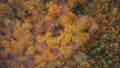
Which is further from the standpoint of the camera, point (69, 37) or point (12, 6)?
point (12, 6)

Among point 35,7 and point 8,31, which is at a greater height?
point 35,7

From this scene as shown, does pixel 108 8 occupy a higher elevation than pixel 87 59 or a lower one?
higher

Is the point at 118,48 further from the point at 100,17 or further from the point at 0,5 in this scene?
the point at 0,5

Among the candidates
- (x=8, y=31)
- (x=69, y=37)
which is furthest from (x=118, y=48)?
(x=8, y=31)

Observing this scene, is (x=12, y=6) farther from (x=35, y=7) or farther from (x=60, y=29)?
(x=60, y=29)

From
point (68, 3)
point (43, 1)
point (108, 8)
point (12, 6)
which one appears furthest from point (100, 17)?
point (12, 6)

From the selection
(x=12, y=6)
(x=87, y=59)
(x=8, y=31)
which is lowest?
(x=87, y=59)
